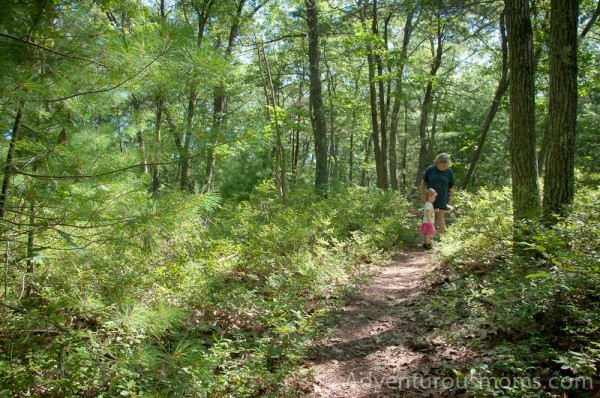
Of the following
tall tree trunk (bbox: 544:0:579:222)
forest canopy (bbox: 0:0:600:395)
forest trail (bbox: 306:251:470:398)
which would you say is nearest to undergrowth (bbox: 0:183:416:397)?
forest canopy (bbox: 0:0:600:395)

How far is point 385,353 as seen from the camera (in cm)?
379

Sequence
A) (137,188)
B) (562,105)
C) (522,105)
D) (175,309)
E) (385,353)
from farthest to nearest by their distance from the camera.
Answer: (522,105), (562,105), (385,353), (137,188), (175,309)

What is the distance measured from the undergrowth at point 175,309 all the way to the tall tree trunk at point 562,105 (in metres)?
3.24

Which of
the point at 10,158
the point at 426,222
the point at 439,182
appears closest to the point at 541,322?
the point at 10,158

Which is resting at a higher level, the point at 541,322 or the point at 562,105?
the point at 562,105

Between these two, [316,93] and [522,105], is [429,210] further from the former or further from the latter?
[316,93]

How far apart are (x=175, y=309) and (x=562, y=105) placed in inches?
220

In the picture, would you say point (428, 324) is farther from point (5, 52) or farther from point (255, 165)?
point (255, 165)

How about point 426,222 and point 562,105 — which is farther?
point 426,222

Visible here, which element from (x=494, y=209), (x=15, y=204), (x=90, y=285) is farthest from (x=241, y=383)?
(x=494, y=209)

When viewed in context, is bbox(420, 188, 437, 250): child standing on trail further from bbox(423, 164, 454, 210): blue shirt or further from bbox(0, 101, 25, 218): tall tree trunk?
bbox(0, 101, 25, 218): tall tree trunk

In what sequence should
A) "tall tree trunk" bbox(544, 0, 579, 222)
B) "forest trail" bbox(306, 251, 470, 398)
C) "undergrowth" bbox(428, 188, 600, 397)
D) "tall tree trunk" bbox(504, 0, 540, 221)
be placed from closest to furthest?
"undergrowth" bbox(428, 188, 600, 397) → "forest trail" bbox(306, 251, 470, 398) → "tall tree trunk" bbox(544, 0, 579, 222) → "tall tree trunk" bbox(504, 0, 540, 221)

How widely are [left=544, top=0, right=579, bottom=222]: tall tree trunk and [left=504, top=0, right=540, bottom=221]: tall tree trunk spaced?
229 mm

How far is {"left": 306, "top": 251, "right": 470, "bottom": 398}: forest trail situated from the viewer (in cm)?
315
